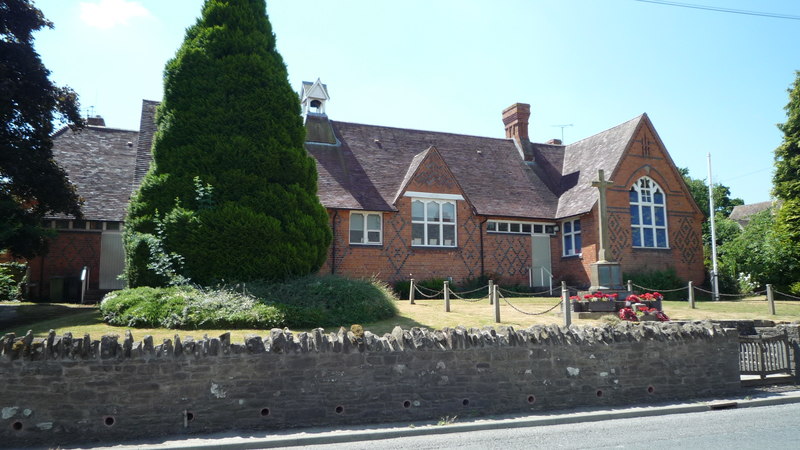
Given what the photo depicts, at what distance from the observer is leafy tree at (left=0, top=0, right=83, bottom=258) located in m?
15.9

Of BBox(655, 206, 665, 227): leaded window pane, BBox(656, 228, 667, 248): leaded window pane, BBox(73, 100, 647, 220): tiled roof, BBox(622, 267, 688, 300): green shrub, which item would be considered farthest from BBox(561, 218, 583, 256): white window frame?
BBox(655, 206, 665, 227): leaded window pane

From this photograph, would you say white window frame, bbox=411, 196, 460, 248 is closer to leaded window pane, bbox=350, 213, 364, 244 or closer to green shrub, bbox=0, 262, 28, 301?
leaded window pane, bbox=350, 213, 364, 244

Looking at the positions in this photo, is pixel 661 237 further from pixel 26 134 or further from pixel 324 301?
pixel 26 134

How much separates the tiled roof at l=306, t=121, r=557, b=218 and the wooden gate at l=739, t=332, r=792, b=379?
48.7ft

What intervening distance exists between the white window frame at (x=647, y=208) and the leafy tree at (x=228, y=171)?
16636 millimetres

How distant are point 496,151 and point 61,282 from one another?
70.2 feet

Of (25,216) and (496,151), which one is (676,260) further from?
(25,216)

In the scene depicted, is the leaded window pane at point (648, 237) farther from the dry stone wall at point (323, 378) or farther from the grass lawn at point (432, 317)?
the dry stone wall at point (323, 378)

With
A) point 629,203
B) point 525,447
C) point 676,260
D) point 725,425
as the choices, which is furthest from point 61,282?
point 676,260

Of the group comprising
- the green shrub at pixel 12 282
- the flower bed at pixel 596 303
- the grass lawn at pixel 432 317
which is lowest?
the grass lawn at pixel 432 317

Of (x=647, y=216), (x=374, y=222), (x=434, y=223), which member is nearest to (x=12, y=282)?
(x=374, y=222)

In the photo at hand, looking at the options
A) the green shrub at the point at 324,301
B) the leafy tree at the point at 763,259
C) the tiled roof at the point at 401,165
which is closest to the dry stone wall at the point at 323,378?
the green shrub at the point at 324,301

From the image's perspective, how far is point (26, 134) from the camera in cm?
1670

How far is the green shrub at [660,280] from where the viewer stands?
2458 cm
